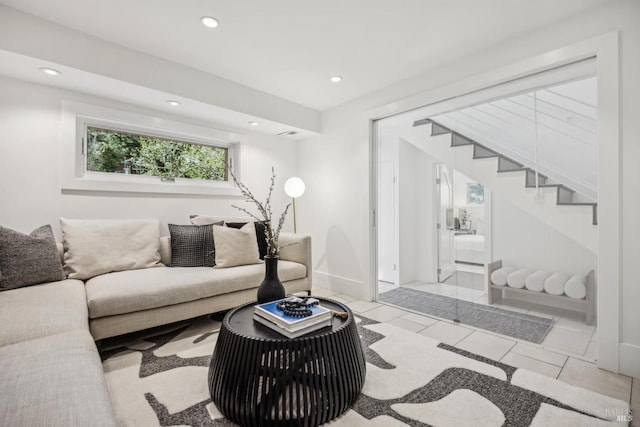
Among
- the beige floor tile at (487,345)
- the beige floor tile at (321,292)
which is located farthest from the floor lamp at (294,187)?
the beige floor tile at (487,345)

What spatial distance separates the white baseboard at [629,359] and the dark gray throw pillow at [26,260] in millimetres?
3810

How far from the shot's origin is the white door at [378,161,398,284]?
4102 mm

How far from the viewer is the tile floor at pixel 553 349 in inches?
69.5

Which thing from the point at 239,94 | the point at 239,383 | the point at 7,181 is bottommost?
the point at 239,383

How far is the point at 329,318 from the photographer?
5.25 ft

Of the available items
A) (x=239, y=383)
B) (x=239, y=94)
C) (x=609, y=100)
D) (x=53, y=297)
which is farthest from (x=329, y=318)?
(x=239, y=94)

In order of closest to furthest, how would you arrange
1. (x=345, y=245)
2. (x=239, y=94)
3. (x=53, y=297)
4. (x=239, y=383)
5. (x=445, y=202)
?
(x=239, y=383), (x=53, y=297), (x=445, y=202), (x=239, y=94), (x=345, y=245)

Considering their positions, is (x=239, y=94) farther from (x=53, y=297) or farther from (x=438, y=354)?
(x=438, y=354)

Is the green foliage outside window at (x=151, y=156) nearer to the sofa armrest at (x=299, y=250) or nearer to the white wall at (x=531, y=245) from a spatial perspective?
the sofa armrest at (x=299, y=250)

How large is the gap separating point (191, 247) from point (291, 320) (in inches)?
67.7

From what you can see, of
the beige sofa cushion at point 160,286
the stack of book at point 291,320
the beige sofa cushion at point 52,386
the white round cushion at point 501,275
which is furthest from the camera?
the white round cushion at point 501,275

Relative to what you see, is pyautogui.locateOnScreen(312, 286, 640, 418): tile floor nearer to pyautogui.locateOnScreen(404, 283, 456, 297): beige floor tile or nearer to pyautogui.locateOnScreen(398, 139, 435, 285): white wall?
pyautogui.locateOnScreen(404, 283, 456, 297): beige floor tile

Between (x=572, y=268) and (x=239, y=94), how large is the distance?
3324 millimetres

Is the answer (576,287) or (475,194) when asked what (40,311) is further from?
(576,287)
